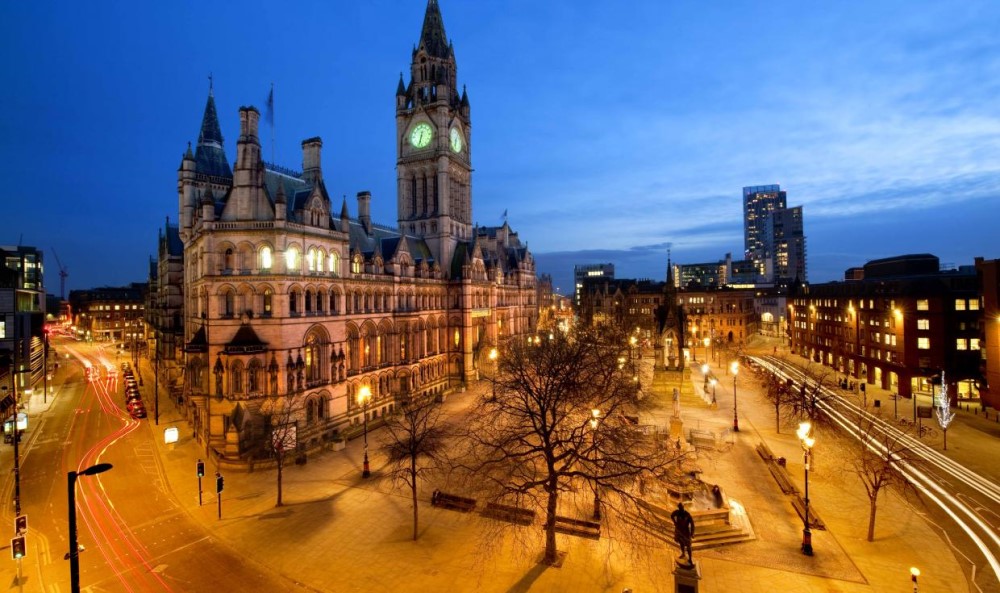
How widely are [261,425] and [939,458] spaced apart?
168 ft

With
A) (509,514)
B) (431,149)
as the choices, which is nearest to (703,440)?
(509,514)

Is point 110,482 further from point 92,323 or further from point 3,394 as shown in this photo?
point 92,323

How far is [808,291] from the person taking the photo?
8794 centimetres

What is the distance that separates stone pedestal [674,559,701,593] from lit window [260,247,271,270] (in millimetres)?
34412

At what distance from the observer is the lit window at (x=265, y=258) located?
36.8 meters

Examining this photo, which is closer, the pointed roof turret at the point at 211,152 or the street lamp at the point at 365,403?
the street lamp at the point at 365,403

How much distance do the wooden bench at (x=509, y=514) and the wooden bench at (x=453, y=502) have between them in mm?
1654

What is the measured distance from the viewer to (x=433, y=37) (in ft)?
217

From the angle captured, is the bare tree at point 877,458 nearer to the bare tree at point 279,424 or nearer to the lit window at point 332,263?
the bare tree at point 279,424

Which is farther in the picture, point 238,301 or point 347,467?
point 238,301

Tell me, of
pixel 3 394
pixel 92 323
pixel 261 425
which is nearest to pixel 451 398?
pixel 261 425

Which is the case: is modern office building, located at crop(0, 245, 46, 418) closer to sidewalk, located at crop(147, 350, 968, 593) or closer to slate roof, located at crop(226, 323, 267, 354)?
slate roof, located at crop(226, 323, 267, 354)

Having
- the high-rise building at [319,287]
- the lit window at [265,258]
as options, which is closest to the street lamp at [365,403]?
the high-rise building at [319,287]

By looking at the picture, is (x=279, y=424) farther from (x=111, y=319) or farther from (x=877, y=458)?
(x=111, y=319)
